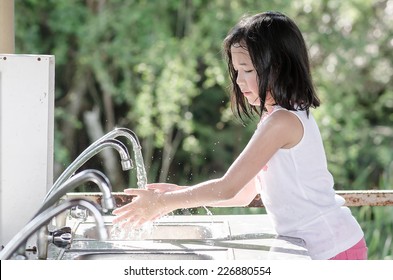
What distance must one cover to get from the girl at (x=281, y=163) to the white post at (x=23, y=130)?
0.83 ft

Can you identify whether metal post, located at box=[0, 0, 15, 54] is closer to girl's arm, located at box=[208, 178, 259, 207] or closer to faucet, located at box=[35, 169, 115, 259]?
girl's arm, located at box=[208, 178, 259, 207]

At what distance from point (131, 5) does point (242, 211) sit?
2.08 meters

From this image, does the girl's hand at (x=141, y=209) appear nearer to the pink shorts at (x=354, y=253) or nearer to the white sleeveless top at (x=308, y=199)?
the white sleeveless top at (x=308, y=199)

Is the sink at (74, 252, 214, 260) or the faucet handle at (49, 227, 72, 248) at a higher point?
the faucet handle at (49, 227, 72, 248)

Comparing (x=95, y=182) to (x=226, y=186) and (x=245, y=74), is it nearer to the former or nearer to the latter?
(x=226, y=186)

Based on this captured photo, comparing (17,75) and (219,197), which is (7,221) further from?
(219,197)

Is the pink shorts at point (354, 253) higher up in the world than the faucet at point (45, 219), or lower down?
lower down

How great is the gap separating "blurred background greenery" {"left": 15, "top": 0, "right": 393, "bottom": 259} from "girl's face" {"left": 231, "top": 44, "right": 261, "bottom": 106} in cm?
325

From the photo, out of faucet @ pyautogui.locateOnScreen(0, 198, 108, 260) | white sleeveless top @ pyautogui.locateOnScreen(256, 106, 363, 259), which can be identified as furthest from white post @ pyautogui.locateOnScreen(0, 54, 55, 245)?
faucet @ pyautogui.locateOnScreen(0, 198, 108, 260)

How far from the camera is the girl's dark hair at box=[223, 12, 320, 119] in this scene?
2059 mm

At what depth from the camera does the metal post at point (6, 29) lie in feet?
7.72

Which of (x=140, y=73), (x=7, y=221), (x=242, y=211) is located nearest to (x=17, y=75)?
(x=7, y=221)

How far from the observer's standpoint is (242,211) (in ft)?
13.1

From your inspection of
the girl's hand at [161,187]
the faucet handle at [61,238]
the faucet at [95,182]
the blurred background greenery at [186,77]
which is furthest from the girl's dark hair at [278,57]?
the blurred background greenery at [186,77]
